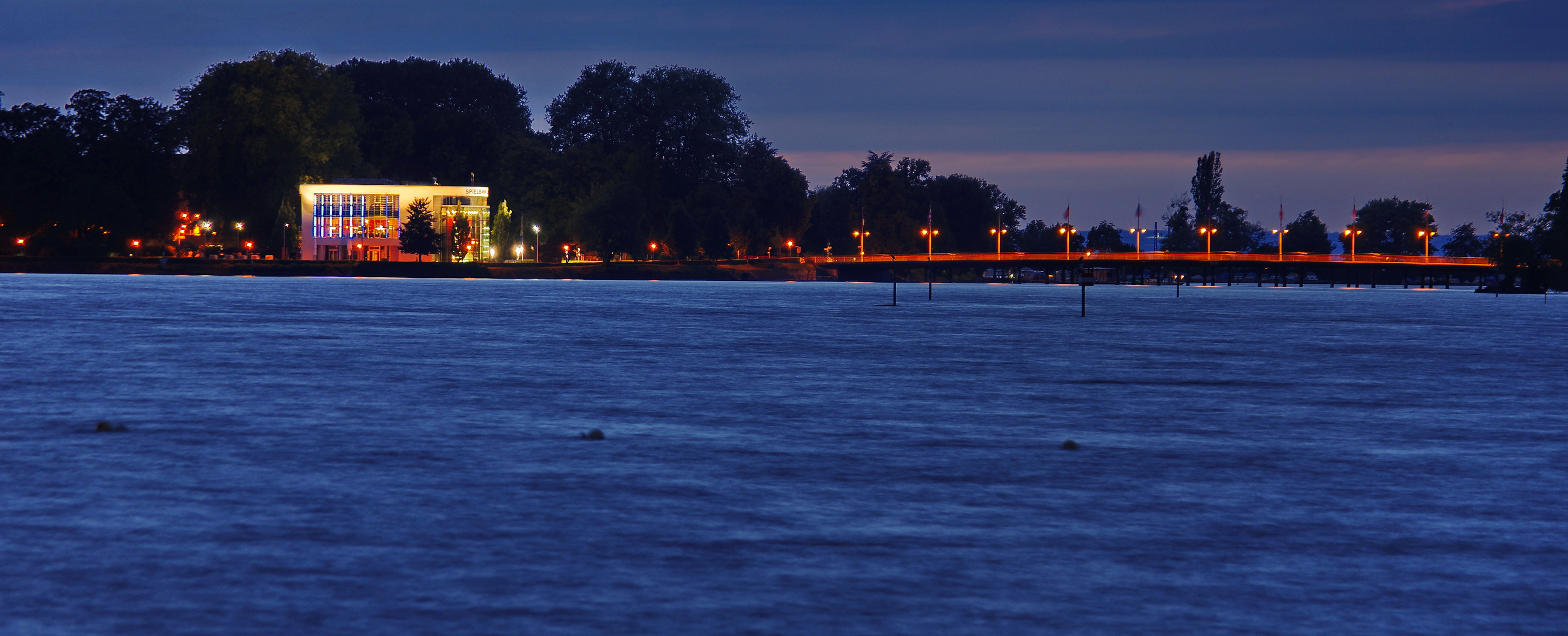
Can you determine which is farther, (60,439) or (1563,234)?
(1563,234)

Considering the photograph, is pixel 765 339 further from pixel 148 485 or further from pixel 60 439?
pixel 148 485

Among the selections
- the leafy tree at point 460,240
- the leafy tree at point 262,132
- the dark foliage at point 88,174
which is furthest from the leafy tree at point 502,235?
the dark foliage at point 88,174

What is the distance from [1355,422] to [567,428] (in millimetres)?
11762

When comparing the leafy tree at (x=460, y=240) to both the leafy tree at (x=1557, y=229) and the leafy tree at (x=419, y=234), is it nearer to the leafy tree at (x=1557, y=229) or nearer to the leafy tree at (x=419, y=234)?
the leafy tree at (x=419, y=234)

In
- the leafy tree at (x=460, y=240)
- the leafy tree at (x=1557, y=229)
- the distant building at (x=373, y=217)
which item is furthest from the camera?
the leafy tree at (x=460, y=240)

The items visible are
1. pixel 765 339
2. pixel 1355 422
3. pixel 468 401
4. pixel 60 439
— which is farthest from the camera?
pixel 765 339

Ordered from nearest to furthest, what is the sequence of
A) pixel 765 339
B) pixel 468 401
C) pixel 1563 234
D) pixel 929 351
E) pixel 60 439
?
pixel 60 439
pixel 468 401
pixel 929 351
pixel 765 339
pixel 1563 234

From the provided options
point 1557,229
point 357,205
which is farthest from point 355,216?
point 1557,229

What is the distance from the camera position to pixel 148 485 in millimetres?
13609

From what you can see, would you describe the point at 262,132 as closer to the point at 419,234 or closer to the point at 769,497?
the point at 419,234

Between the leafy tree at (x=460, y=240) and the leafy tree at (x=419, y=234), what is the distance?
189 cm

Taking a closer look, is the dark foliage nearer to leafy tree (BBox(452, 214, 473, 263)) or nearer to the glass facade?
the glass facade

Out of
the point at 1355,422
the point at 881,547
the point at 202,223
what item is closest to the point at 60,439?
the point at 881,547

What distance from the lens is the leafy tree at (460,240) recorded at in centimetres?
17462
